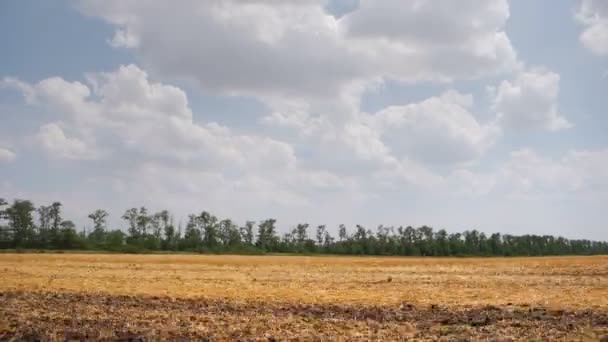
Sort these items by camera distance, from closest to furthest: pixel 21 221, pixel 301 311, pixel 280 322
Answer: pixel 280 322 < pixel 301 311 < pixel 21 221

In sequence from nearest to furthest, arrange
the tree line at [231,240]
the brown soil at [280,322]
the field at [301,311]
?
the brown soil at [280,322] → the field at [301,311] → the tree line at [231,240]

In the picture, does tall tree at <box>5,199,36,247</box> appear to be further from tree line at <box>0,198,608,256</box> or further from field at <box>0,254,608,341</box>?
field at <box>0,254,608,341</box>

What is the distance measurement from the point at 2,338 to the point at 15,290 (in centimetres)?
992

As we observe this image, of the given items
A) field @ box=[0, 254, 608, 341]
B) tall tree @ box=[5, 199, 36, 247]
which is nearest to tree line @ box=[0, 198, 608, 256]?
tall tree @ box=[5, 199, 36, 247]

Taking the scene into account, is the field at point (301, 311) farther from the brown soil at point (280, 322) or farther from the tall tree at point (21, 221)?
the tall tree at point (21, 221)

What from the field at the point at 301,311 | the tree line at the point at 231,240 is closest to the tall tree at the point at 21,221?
the tree line at the point at 231,240

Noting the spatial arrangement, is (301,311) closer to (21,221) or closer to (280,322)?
(280,322)

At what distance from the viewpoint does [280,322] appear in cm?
1395

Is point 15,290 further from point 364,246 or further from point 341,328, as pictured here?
point 364,246

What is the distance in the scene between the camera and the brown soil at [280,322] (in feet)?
40.8

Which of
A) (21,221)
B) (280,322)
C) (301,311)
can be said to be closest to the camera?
(280,322)

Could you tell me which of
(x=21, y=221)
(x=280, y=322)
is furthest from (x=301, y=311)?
(x=21, y=221)

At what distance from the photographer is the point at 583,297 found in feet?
64.4

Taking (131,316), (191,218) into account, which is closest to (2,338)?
(131,316)
